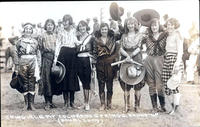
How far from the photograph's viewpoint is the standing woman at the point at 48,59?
366 cm

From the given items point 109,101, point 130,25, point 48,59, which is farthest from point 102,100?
point 130,25

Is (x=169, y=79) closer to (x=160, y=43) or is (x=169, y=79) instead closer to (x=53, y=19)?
(x=160, y=43)

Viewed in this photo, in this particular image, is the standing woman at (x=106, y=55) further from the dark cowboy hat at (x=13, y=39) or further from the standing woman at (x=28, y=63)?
the dark cowboy hat at (x=13, y=39)

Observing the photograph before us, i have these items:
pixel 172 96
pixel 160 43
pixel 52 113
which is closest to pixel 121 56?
pixel 160 43

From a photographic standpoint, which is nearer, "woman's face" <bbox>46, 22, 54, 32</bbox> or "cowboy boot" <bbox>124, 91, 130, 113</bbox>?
"woman's face" <bbox>46, 22, 54, 32</bbox>

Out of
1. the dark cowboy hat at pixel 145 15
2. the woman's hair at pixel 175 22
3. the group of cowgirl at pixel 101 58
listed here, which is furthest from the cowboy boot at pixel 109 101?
the woman's hair at pixel 175 22

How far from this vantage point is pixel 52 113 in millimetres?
3730

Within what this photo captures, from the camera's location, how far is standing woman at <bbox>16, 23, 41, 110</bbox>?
3.68 m

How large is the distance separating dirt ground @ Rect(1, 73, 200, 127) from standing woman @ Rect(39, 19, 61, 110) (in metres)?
0.06

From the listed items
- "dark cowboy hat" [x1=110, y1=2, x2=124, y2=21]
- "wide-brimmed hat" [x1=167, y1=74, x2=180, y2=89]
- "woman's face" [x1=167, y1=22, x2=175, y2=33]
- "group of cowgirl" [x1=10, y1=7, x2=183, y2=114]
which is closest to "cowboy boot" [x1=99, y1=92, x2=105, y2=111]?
"group of cowgirl" [x1=10, y1=7, x2=183, y2=114]

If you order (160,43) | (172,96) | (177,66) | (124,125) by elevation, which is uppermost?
(160,43)

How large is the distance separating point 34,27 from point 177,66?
5.10 ft

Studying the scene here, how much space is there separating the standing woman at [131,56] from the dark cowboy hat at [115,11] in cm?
10

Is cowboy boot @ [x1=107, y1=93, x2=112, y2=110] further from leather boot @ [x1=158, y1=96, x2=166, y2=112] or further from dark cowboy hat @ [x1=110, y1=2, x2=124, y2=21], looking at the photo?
dark cowboy hat @ [x1=110, y1=2, x2=124, y2=21]
